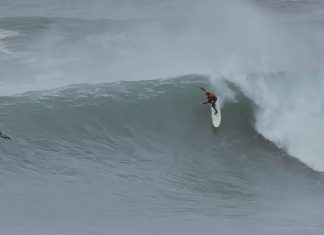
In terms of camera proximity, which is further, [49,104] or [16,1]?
[16,1]

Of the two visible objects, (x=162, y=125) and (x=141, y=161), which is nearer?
(x=141, y=161)

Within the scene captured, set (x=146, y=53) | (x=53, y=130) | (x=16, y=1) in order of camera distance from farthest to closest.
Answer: (x=16, y=1), (x=146, y=53), (x=53, y=130)

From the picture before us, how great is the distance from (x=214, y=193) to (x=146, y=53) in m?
13.2

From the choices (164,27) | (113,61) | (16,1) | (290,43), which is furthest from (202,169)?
(16,1)

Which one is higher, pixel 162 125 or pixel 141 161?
pixel 162 125

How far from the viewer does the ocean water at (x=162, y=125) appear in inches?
614

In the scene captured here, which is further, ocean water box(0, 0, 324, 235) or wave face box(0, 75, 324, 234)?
wave face box(0, 75, 324, 234)

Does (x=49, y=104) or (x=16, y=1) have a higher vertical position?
(x=16, y=1)

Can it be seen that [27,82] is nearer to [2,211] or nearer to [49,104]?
[49,104]

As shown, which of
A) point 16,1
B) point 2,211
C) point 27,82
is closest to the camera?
point 2,211

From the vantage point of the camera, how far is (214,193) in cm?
1761

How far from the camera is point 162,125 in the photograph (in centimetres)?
2194

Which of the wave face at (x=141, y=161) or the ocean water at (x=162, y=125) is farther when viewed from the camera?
the wave face at (x=141, y=161)

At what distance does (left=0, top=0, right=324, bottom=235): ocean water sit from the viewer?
1559 cm
